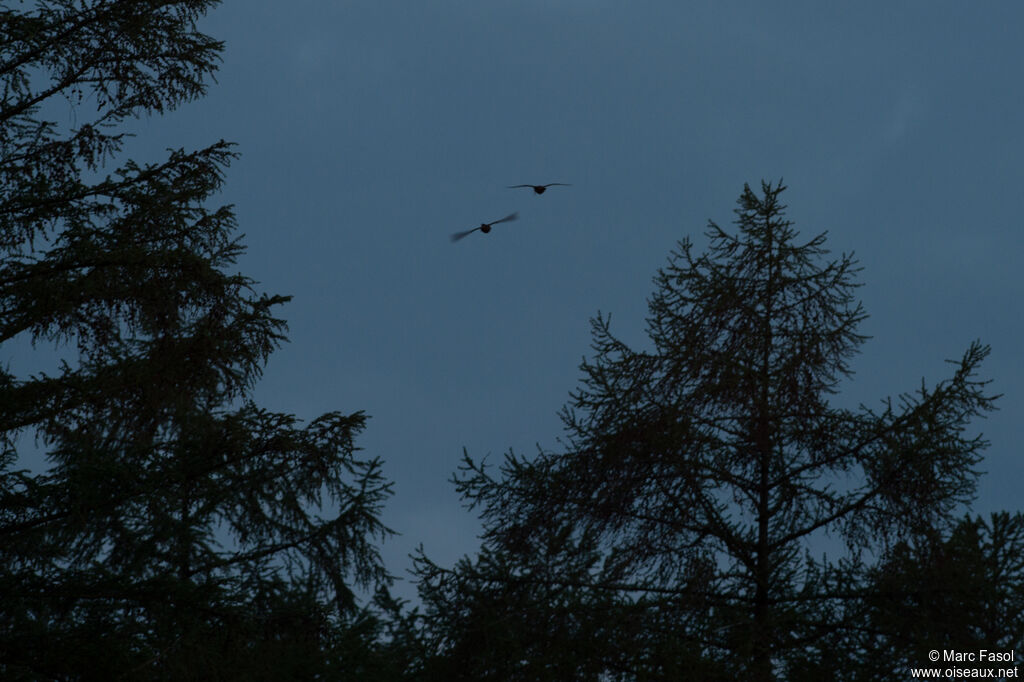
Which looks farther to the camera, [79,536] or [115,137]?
[79,536]

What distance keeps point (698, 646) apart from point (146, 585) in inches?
203

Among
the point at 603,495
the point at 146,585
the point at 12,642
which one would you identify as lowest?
the point at 12,642

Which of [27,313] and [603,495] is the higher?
[27,313]

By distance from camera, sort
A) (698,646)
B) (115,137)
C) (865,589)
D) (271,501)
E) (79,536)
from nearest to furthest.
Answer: (698,646) < (865,589) < (115,137) < (271,501) < (79,536)

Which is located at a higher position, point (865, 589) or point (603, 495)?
point (603, 495)

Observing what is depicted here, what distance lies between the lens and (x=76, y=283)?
31.4 feet

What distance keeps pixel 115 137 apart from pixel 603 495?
19.2ft

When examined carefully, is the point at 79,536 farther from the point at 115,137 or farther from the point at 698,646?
the point at 698,646

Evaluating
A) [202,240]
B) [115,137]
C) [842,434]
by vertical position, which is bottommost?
[842,434]

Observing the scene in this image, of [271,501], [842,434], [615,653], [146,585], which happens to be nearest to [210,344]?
[146,585]

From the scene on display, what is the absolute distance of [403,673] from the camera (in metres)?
10.7

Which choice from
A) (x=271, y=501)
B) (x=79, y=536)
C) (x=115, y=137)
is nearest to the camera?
(x=115, y=137)

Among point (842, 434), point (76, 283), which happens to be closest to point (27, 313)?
point (76, 283)

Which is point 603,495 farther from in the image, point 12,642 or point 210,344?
point 12,642
